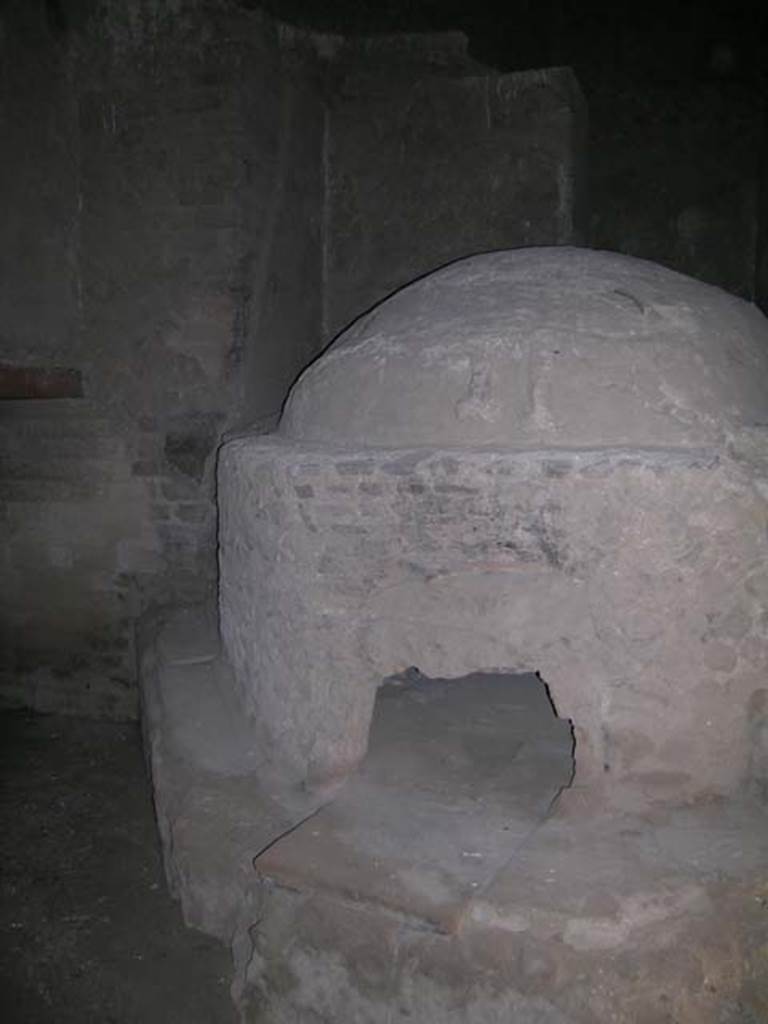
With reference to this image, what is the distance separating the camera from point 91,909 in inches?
117

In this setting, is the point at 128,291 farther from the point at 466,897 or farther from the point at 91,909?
the point at 466,897

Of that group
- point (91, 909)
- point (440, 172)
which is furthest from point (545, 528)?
point (440, 172)

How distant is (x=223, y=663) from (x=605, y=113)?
5.24m

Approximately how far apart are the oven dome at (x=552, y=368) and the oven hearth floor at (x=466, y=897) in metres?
1.08

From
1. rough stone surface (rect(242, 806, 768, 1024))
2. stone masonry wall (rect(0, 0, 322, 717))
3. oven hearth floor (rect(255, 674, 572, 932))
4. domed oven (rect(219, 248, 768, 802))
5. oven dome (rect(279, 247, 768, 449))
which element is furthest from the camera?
stone masonry wall (rect(0, 0, 322, 717))

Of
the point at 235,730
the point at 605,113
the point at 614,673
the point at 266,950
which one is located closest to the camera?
the point at 266,950

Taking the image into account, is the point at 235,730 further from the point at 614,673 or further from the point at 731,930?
the point at 731,930

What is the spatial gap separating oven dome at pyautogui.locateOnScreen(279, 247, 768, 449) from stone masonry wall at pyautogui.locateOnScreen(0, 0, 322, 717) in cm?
162

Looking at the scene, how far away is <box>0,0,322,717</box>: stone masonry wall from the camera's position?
417cm

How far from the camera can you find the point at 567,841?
2.24 meters

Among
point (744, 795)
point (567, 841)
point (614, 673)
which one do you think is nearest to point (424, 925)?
point (567, 841)

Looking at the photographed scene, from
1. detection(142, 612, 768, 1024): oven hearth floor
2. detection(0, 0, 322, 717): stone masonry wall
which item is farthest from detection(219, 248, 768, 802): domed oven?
detection(0, 0, 322, 717): stone masonry wall

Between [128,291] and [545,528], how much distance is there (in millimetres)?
2899

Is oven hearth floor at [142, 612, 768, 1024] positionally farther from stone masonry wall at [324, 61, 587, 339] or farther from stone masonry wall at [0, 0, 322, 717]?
stone masonry wall at [324, 61, 587, 339]
